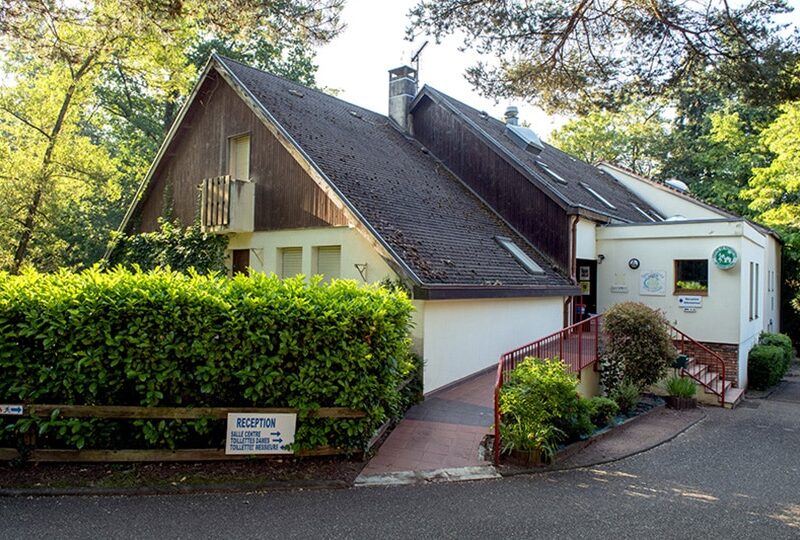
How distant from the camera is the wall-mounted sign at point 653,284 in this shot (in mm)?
13695

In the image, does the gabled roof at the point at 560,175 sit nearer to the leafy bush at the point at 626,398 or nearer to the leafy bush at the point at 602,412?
the leafy bush at the point at 626,398

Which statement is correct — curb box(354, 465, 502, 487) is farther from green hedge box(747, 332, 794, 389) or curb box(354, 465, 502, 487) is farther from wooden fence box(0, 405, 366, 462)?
green hedge box(747, 332, 794, 389)

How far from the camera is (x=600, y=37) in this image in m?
9.80

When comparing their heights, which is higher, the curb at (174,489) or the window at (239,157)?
the window at (239,157)

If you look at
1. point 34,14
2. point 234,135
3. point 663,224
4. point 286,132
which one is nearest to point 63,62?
point 34,14

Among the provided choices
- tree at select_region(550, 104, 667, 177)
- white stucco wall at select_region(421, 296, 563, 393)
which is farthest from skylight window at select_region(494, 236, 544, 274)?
tree at select_region(550, 104, 667, 177)

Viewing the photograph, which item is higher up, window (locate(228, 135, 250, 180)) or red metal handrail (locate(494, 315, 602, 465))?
window (locate(228, 135, 250, 180))

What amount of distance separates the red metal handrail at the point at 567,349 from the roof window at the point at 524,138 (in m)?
9.11

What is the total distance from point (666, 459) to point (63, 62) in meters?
12.7

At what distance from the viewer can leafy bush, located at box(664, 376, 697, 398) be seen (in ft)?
34.4

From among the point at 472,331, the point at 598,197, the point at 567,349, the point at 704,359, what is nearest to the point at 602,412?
the point at 567,349

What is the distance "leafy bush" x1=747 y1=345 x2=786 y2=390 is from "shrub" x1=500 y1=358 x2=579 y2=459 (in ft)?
35.6

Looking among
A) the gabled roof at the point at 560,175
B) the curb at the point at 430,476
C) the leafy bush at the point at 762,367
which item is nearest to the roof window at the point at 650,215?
the gabled roof at the point at 560,175

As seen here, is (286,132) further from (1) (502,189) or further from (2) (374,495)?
(2) (374,495)
